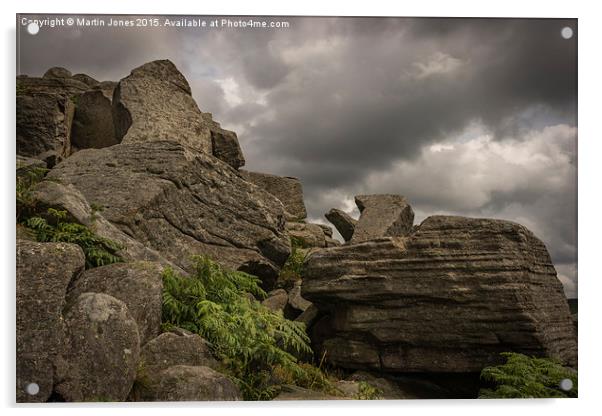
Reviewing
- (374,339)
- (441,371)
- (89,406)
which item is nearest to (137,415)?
(89,406)

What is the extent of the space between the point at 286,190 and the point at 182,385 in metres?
11.9

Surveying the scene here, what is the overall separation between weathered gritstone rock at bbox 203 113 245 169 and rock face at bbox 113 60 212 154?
0.55 m

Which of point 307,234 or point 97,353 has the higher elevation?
point 307,234

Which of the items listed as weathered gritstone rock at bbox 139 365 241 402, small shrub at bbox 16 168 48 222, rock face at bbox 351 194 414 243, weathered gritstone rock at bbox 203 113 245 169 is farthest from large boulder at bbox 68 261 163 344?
rock face at bbox 351 194 414 243

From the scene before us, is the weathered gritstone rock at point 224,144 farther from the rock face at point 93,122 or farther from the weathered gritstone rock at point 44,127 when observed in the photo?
the weathered gritstone rock at point 44,127

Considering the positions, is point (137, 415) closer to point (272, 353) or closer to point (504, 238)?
point (272, 353)

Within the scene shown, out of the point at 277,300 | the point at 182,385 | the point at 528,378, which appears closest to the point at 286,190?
the point at 277,300

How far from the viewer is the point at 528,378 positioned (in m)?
7.26

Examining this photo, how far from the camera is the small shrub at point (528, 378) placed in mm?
7035

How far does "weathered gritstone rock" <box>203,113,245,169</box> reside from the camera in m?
13.0

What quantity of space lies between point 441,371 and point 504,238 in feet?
7.65

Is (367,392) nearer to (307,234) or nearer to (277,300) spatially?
(277,300)

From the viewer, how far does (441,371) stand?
8.74 m

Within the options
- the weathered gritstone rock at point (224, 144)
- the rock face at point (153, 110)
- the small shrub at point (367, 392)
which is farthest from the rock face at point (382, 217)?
the small shrub at point (367, 392)
